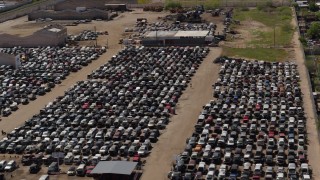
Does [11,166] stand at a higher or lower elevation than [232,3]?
lower

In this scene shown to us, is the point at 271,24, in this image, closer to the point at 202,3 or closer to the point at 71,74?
the point at 202,3

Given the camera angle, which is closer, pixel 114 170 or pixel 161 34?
pixel 114 170

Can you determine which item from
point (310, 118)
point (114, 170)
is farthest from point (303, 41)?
point (114, 170)

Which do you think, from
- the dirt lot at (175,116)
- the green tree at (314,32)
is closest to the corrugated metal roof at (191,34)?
the dirt lot at (175,116)

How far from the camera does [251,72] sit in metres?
36.2

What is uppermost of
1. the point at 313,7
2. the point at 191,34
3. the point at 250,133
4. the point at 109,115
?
the point at 313,7

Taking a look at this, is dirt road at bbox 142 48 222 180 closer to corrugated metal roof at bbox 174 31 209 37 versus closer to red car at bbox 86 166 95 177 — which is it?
red car at bbox 86 166 95 177

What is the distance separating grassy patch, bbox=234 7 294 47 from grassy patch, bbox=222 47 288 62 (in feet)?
8.38

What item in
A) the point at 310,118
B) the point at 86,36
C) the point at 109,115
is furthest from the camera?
the point at 86,36

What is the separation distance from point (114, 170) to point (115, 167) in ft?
0.90

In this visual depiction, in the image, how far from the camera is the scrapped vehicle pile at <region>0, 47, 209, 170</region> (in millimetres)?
24703

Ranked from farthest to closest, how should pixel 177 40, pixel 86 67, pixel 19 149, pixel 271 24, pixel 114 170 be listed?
pixel 271 24 → pixel 177 40 → pixel 86 67 → pixel 19 149 → pixel 114 170

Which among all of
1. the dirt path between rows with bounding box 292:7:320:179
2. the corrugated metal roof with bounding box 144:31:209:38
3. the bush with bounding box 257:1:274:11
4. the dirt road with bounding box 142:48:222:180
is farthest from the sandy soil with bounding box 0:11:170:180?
the bush with bounding box 257:1:274:11

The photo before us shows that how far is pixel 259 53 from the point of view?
42.2 metres
